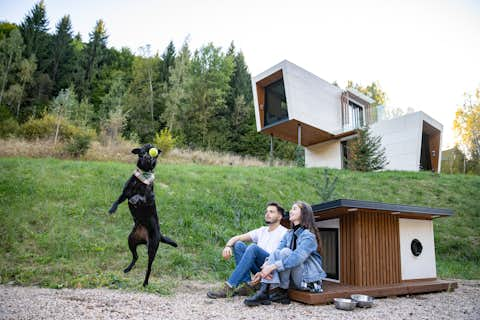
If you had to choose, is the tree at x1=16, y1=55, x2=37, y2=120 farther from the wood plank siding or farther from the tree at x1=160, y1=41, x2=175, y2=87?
the wood plank siding

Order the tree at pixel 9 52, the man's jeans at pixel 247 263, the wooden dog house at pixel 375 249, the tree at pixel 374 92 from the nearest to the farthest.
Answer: the man's jeans at pixel 247 263 → the wooden dog house at pixel 375 249 → the tree at pixel 9 52 → the tree at pixel 374 92

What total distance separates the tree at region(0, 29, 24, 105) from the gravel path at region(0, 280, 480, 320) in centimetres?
2651

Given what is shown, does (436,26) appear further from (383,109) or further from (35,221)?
(383,109)

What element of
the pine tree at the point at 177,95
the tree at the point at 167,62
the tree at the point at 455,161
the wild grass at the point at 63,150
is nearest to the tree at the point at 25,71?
the pine tree at the point at 177,95

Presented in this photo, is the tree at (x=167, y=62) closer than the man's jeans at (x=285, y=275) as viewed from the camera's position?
No

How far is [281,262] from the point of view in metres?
3.41

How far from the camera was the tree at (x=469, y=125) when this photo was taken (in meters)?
24.7

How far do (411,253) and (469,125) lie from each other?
1036 inches

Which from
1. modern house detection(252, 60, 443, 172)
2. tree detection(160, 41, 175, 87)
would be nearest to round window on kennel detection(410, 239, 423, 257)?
modern house detection(252, 60, 443, 172)

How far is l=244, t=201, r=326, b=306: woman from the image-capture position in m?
3.43

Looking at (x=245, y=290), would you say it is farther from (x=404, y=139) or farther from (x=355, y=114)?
(x=355, y=114)

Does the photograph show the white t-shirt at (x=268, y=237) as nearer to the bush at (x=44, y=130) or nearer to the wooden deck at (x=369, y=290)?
the wooden deck at (x=369, y=290)

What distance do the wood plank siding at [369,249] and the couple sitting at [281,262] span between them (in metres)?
0.85

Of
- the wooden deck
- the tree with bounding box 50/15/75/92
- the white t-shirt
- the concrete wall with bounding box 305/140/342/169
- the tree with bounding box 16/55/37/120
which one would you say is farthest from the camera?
the tree with bounding box 50/15/75/92
